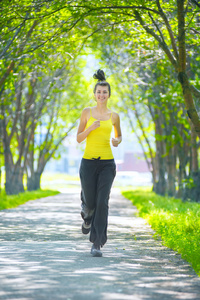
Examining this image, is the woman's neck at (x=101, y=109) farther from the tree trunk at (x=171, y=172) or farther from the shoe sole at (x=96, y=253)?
the tree trunk at (x=171, y=172)

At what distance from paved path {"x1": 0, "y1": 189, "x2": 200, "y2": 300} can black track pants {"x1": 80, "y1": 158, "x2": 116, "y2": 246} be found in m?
0.31

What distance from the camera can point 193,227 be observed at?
31.4 feet

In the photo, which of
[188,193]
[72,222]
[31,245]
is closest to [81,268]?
[31,245]

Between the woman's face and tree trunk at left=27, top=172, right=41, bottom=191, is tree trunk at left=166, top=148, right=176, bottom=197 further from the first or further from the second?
the woman's face

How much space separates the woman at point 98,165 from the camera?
722 centimetres

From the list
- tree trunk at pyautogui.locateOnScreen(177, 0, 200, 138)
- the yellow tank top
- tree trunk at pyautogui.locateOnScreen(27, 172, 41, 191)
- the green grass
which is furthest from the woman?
tree trunk at pyautogui.locateOnScreen(27, 172, 41, 191)

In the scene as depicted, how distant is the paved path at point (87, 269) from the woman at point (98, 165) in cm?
43

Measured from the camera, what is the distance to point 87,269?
614cm

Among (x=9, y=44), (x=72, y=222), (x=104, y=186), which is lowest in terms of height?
(x=72, y=222)

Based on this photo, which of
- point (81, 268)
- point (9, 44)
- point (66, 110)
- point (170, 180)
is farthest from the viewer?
point (66, 110)

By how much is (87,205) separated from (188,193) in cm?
1163

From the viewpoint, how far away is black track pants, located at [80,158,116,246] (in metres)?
7.27

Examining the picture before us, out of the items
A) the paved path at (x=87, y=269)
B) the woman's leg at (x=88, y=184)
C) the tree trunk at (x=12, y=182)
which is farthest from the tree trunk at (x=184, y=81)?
the tree trunk at (x=12, y=182)

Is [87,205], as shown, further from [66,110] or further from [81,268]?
[66,110]
